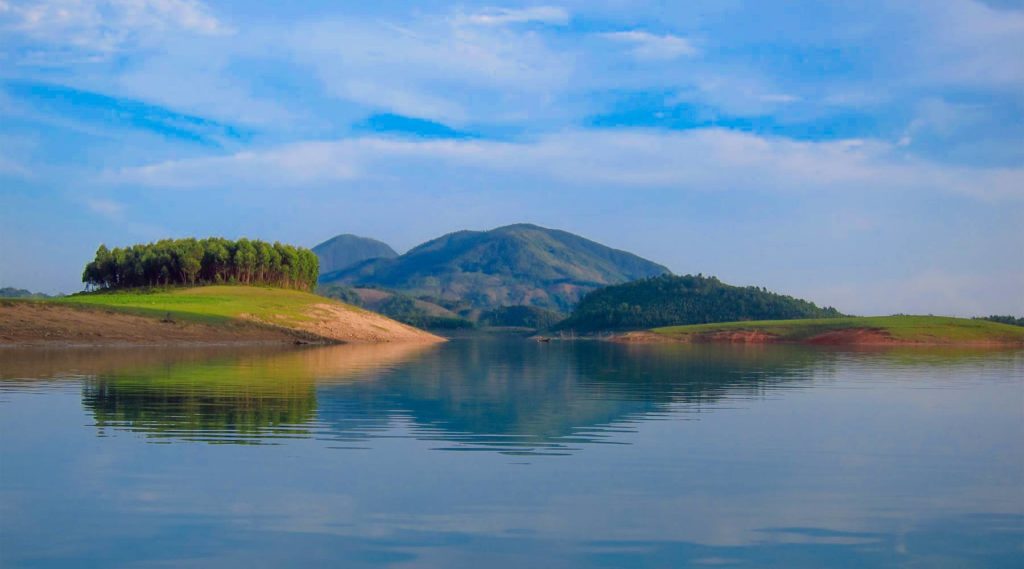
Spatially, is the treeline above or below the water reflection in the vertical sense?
above

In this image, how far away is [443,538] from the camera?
47.5 ft

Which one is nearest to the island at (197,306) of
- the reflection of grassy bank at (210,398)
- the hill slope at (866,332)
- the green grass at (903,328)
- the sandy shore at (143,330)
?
the sandy shore at (143,330)

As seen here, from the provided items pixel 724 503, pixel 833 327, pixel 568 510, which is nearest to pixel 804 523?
pixel 724 503

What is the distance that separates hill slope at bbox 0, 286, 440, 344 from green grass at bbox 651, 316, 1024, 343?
74533 millimetres

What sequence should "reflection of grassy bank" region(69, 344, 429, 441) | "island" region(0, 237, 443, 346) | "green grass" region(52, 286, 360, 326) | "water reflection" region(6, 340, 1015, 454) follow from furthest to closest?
1. "green grass" region(52, 286, 360, 326)
2. "island" region(0, 237, 443, 346)
3. "reflection of grassy bank" region(69, 344, 429, 441)
4. "water reflection" region(6, 340, 1015, 454)

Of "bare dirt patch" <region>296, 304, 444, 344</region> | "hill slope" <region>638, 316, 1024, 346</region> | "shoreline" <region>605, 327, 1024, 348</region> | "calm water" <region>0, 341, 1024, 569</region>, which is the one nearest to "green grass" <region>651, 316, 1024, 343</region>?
"hill slope" <region>638, 316, 1024, 346</region>

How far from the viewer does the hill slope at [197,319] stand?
91.6m

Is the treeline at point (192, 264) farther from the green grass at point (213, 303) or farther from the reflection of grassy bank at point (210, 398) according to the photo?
the reflection of grassy bank at point (210, 398)

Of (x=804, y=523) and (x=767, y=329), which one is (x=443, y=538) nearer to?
(x=804, y=523)

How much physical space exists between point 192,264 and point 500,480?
152285 mm

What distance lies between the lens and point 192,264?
160 meters

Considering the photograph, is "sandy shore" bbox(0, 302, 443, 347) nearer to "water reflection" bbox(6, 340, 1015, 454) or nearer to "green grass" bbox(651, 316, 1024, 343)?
"water reflection" bbox(6, 340, 1015, 454)

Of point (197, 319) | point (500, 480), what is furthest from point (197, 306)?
point (500, 480)

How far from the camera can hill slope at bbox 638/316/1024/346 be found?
15600cm
